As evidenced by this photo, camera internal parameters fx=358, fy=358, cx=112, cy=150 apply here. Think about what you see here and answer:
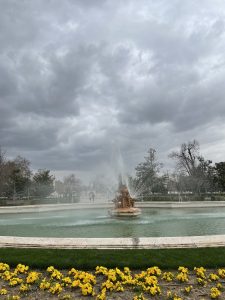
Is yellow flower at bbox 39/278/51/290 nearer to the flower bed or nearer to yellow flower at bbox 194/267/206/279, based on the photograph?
the flower bed

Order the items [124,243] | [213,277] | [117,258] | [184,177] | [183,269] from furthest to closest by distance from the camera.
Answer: [184,177] → [124,243] → [117,258] → [183,269] → [213,277]

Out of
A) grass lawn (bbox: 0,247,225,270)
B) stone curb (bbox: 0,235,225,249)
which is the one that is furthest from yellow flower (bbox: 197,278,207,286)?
stone curb (bbox: 0,235,225,249)

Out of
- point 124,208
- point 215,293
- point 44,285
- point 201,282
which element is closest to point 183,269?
point 201,282

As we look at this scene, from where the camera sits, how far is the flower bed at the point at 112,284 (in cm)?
660

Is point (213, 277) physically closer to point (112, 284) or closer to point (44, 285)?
point (112, 284)

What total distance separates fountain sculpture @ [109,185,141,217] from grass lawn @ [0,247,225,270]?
1389 cm

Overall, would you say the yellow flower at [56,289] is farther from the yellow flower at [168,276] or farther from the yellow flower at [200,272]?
the yellow flower at [200,272]

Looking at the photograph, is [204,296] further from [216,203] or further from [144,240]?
[216,203]

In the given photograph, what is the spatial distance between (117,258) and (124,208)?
15.3 metres

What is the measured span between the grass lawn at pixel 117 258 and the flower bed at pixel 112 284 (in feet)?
0.78

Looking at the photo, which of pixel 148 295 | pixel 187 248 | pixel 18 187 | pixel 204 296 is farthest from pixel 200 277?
pixel 18 187

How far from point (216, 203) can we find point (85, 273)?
2911 centimetres

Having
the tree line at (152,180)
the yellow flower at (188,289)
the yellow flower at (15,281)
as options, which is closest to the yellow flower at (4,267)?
the yellow flower at (15,281)

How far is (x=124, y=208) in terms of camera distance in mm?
23656
